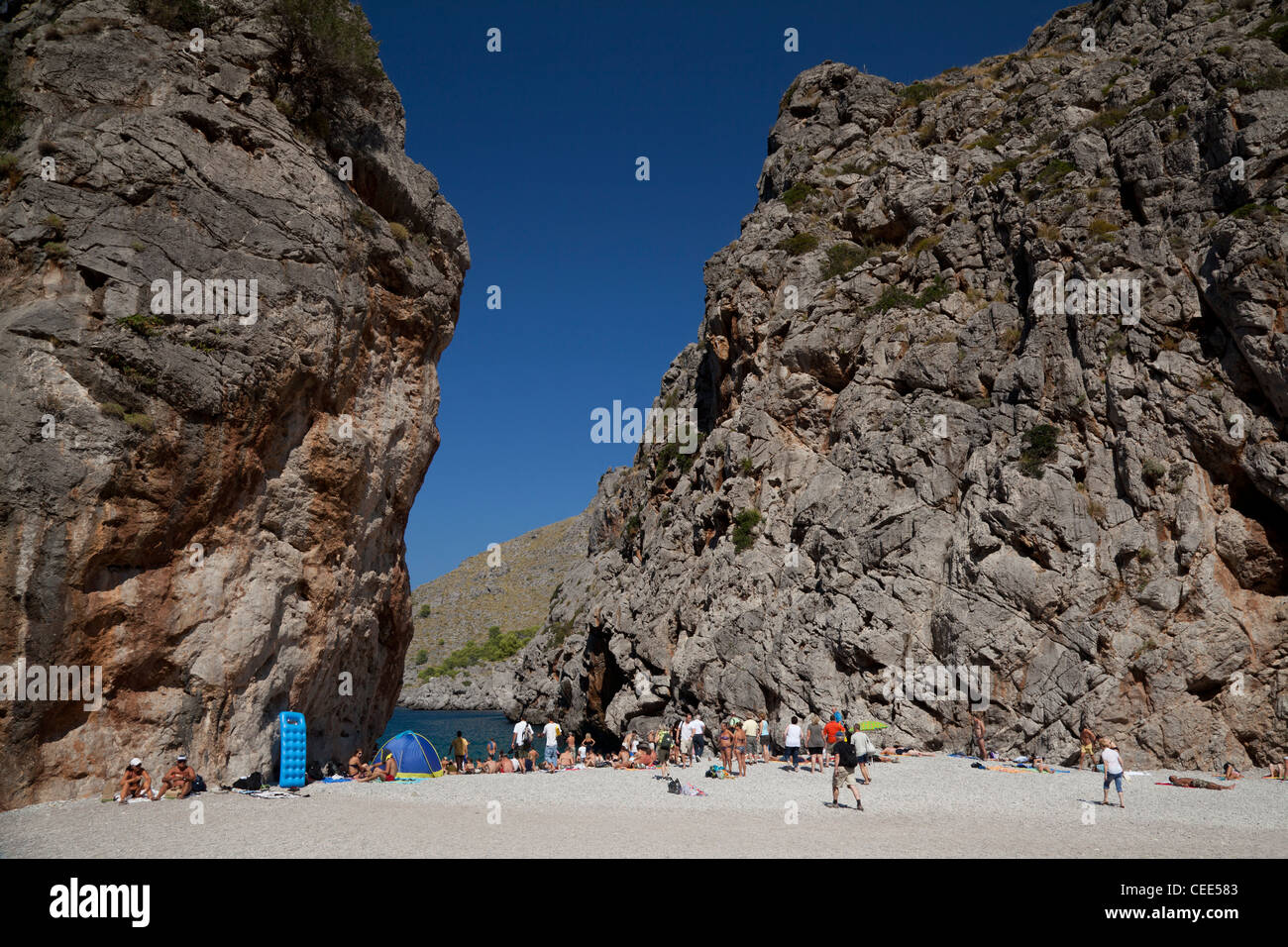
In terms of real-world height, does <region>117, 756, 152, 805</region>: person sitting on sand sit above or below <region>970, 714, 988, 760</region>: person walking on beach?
above

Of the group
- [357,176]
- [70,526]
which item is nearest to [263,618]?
[70,526]

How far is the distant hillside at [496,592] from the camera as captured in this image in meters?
159

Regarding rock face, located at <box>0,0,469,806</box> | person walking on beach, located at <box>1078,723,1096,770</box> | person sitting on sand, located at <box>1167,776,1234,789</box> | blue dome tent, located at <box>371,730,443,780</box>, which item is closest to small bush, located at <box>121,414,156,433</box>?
rock face, located at <box>0,0,469,806</box>

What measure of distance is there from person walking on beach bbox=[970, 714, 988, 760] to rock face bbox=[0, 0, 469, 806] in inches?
821

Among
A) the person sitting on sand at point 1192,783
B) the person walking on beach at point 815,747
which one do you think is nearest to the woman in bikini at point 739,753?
the person walking on beach at point 815,747

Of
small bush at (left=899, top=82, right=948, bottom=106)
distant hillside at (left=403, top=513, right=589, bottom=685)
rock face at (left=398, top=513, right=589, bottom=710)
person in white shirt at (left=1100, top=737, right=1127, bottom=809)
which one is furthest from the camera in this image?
A: distant hillside at (left=403, top=513, right=589, bottom=685)

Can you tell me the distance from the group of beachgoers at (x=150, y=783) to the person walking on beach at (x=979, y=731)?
2364 centimetres

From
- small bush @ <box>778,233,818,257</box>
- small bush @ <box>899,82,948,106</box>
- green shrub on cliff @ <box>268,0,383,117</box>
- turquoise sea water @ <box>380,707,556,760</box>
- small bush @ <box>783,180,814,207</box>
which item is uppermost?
small bush @ <box>899,82,948,106</box>

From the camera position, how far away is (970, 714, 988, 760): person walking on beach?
27.5 m

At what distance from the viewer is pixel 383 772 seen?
2131cm

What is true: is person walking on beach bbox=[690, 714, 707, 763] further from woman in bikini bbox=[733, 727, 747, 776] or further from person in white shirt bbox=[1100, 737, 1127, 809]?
person in white shirt bbox=[1100, 737, 1127, 809]

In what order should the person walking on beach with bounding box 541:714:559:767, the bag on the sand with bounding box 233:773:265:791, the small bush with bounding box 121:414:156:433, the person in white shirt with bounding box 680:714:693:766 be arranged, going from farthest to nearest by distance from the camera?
the person in white shirt with bounding box 680:714:693:766 < the person walking on beach with bounding box 541:714:559:767 < the bag on the sand with bounding box 233:773:265:791 < the small bush with bounding box 121:414:156:433

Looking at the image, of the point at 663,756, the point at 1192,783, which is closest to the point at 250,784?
the point at 663,756

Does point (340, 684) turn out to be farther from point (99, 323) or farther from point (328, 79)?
point (328, 79)
